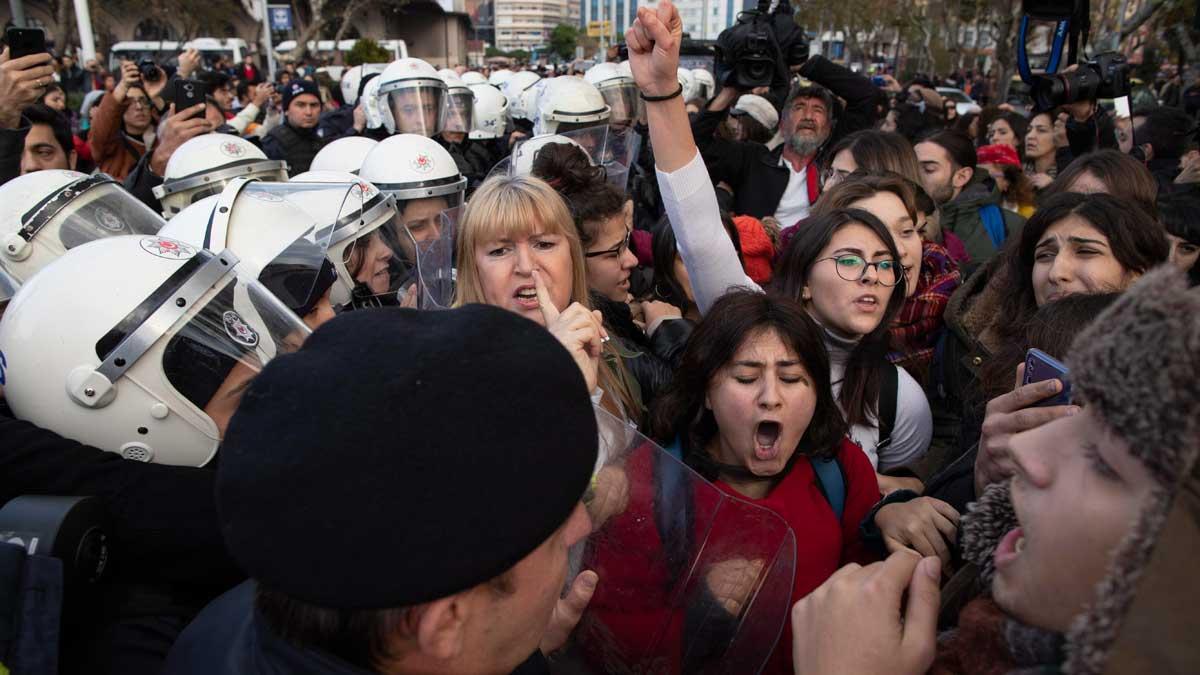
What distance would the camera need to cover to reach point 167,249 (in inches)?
78.1

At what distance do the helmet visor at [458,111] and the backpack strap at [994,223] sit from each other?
4.44m

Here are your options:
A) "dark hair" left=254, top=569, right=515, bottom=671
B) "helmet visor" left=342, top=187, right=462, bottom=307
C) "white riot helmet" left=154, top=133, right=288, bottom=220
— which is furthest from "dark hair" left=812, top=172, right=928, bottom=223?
"white riot helmet" left=154, top=133, right=288, bottom=220

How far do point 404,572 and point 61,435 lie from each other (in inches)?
54.1

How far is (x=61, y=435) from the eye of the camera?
5.85 feet

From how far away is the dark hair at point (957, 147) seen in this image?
5.29 meters

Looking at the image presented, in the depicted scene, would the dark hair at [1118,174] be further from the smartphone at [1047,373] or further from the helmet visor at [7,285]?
the helmet visor at [7,285]

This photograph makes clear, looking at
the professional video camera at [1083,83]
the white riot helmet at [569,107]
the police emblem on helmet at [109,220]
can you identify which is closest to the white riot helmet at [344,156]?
A: the white riot helmet at [569,107]

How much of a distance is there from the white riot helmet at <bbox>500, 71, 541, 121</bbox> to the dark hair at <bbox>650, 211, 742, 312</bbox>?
6436 millimetres

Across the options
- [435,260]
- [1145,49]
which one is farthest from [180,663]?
[1145,49]

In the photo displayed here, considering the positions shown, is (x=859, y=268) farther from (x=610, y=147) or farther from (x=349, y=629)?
(x=610, y=147)

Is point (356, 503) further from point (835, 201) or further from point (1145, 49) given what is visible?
point (1145, 49)

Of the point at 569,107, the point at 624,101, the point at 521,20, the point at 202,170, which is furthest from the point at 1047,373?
the point at 521,20

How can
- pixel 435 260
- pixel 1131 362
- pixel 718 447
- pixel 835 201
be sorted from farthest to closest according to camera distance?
1. pixel 835 201
2. pixel 435 260
3. pixel 718 447
4. pixel 1131 362

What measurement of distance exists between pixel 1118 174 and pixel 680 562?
3501mm
